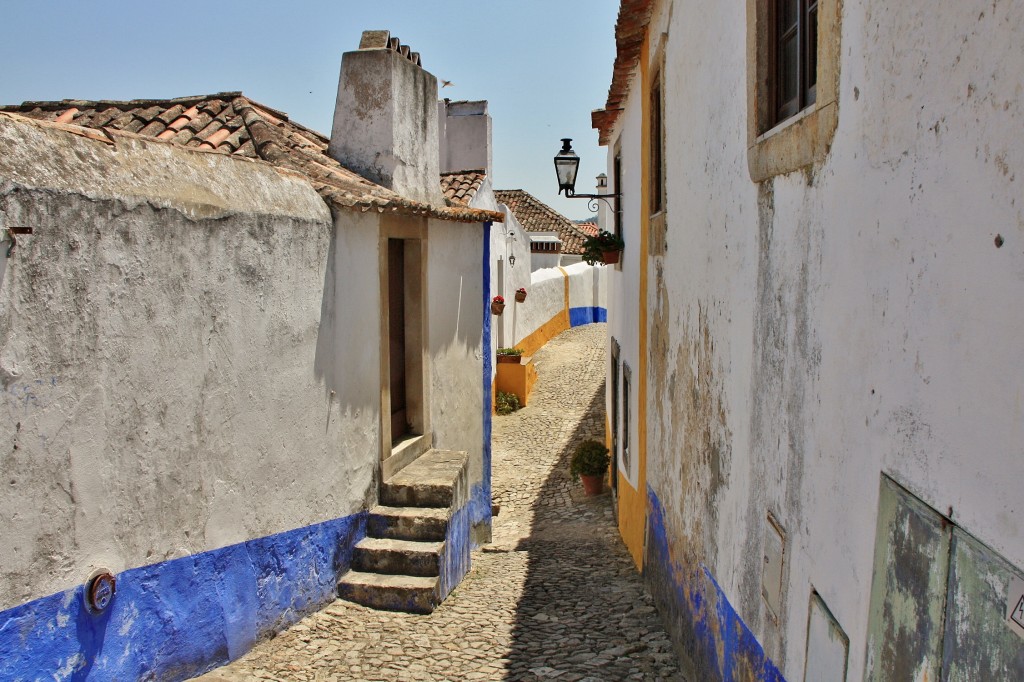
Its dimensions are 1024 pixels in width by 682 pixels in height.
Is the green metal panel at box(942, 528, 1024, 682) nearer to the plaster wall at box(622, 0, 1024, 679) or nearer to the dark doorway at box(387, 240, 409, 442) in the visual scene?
the plaster wall at box(622, 0, 1024, 679)

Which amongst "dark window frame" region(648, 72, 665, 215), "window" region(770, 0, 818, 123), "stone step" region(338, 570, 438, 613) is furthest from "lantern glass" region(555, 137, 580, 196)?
"window" region(770, 0, 818, 123)

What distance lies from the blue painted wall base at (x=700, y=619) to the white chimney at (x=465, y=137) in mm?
12974

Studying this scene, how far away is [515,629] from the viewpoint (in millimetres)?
6680

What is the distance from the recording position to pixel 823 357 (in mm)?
3105

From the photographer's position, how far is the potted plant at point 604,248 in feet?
33.7

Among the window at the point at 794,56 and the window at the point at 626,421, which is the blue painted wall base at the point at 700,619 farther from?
the window at the point at 794,56

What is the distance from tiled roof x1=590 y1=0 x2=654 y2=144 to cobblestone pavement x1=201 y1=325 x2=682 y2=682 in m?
4.89

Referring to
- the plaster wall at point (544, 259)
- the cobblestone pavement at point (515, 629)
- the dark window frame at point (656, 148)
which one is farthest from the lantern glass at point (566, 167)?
the plaster wall at point (544, 259)

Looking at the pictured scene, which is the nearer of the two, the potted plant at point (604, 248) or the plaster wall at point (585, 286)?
the potted plant at point (604, 248)

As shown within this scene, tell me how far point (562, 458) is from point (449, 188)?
4.72 meters

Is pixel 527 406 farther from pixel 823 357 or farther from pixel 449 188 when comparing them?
pixel 823 357

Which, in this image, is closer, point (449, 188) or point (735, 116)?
point (735, 116)

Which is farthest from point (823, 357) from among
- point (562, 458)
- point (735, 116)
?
point (562, 458)

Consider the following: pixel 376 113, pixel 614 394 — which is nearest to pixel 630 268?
pixel 614 394
